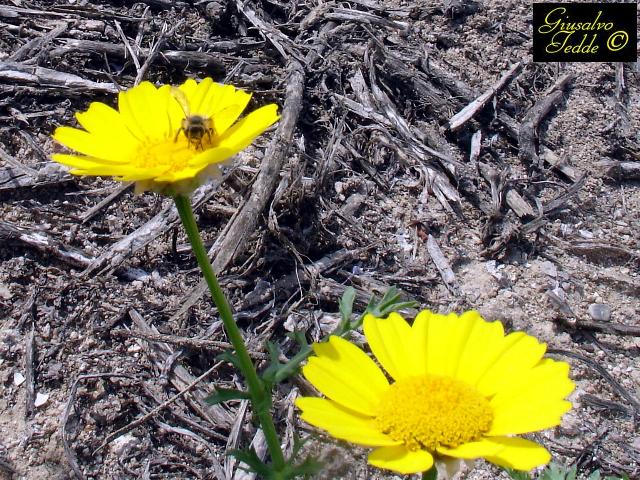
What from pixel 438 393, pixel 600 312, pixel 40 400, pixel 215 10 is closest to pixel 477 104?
pixel 600 312

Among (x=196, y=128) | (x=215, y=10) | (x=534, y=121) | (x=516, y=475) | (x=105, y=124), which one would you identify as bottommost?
(x=516, y=475)

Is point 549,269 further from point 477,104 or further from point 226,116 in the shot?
point 226,116

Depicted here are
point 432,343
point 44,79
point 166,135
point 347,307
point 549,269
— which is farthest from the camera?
point 44,79

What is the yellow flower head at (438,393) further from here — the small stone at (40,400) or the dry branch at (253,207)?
the small stone at (40,400)

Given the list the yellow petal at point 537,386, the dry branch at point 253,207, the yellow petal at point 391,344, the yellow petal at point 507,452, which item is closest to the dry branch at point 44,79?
the dry branch at point 253,207

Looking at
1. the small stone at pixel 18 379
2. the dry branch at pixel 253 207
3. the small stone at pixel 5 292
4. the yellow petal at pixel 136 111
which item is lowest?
the small stone at pixel 18 379

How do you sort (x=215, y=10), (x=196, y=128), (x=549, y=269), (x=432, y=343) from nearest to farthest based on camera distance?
(x=432, y=343) → (x=196, y=128) → (x=549, y=269) → (x=215, y=10)

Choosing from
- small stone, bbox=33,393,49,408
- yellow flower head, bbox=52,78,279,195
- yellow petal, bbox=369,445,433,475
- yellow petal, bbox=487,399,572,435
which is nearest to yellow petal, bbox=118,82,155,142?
yellow flower head, bbox=52,78,279,195

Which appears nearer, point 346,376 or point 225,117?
point 346,376
